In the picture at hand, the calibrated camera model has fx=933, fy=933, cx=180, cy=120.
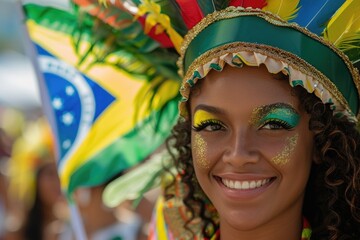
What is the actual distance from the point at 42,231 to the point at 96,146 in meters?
2.65

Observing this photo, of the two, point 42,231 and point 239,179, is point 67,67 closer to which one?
point 239,179

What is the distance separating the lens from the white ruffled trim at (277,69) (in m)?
2.55

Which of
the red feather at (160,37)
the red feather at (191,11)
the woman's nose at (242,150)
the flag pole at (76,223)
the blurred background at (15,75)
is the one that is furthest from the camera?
the blurred background at (15,75)

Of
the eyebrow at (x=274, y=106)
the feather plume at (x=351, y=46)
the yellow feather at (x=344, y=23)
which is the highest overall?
the yellow feather at (x=344, y=23)

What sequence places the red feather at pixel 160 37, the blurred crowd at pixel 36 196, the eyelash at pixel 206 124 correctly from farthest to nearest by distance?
the blurred crowd at pixel 36 196 → the red feather at pixel 160 37 → the eyelash at pixel 206 124

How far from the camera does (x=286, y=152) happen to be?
2574mm

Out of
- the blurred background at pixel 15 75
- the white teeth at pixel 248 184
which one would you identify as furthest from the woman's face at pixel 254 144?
the blurred background at pixel 15 75

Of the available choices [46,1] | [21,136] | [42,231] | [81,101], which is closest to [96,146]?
[81,101]

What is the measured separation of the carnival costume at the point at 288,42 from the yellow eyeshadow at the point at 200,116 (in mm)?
82

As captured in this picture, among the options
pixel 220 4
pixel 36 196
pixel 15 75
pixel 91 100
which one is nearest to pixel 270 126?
pixel 220 4

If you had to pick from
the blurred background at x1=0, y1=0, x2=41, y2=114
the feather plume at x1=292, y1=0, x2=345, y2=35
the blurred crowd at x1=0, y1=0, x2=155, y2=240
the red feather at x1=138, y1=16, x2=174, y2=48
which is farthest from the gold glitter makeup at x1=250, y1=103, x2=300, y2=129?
the blurred background at x1=0, y1=0, x2=41, y2=114

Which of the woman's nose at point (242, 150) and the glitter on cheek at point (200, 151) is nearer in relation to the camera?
the woman's nose at point (242, 150)

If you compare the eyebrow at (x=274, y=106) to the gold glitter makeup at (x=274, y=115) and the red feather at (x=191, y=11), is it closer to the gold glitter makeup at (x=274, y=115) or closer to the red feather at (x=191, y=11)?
the gold glitter makeup at (x=274, y=115)

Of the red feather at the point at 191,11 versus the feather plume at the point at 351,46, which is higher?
→ the red feather at the point at 191,11
